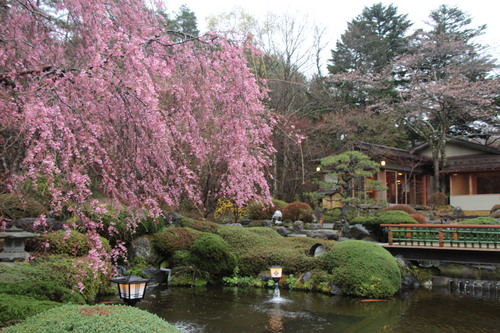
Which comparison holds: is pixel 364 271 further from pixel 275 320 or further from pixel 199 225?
pixel 199 225

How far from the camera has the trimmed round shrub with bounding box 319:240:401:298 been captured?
10.2 metres

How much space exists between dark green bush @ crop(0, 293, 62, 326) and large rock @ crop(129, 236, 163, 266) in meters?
7.61

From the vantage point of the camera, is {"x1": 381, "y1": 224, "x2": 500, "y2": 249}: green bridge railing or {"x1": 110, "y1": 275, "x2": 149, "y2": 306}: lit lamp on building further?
{"x1": 381, "y1": 224, "x2": 500, "y2": 249}: green bridge railing

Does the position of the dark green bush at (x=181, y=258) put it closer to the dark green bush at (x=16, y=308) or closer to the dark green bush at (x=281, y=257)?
the dark green bush at (x=281, y=257)

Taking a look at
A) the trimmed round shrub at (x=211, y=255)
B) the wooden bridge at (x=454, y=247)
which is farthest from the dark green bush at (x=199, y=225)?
the wooden bridge at (x=454, y=247)

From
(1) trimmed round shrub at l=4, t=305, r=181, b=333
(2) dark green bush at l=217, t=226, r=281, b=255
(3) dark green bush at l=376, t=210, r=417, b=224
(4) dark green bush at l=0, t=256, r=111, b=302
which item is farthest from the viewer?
(3) dark green bush at l=376, t=210, r=417, b=224

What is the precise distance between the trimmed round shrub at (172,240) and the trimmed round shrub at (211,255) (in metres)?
0.87

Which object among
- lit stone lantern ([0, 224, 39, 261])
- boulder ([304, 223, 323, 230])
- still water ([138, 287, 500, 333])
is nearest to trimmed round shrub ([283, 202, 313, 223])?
boulder ([304, 223, 323, 230])

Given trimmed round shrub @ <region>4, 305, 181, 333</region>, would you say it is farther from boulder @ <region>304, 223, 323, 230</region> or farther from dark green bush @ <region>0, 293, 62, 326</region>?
boulder @ <region>304, 223, 323, 230</region>

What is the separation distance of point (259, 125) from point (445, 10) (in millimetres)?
28785

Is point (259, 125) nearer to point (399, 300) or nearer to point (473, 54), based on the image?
point (399, 300)

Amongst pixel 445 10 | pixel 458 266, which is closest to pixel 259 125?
pixel 458 266

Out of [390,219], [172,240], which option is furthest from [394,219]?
[172,240]

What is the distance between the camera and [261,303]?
31.5 feet
